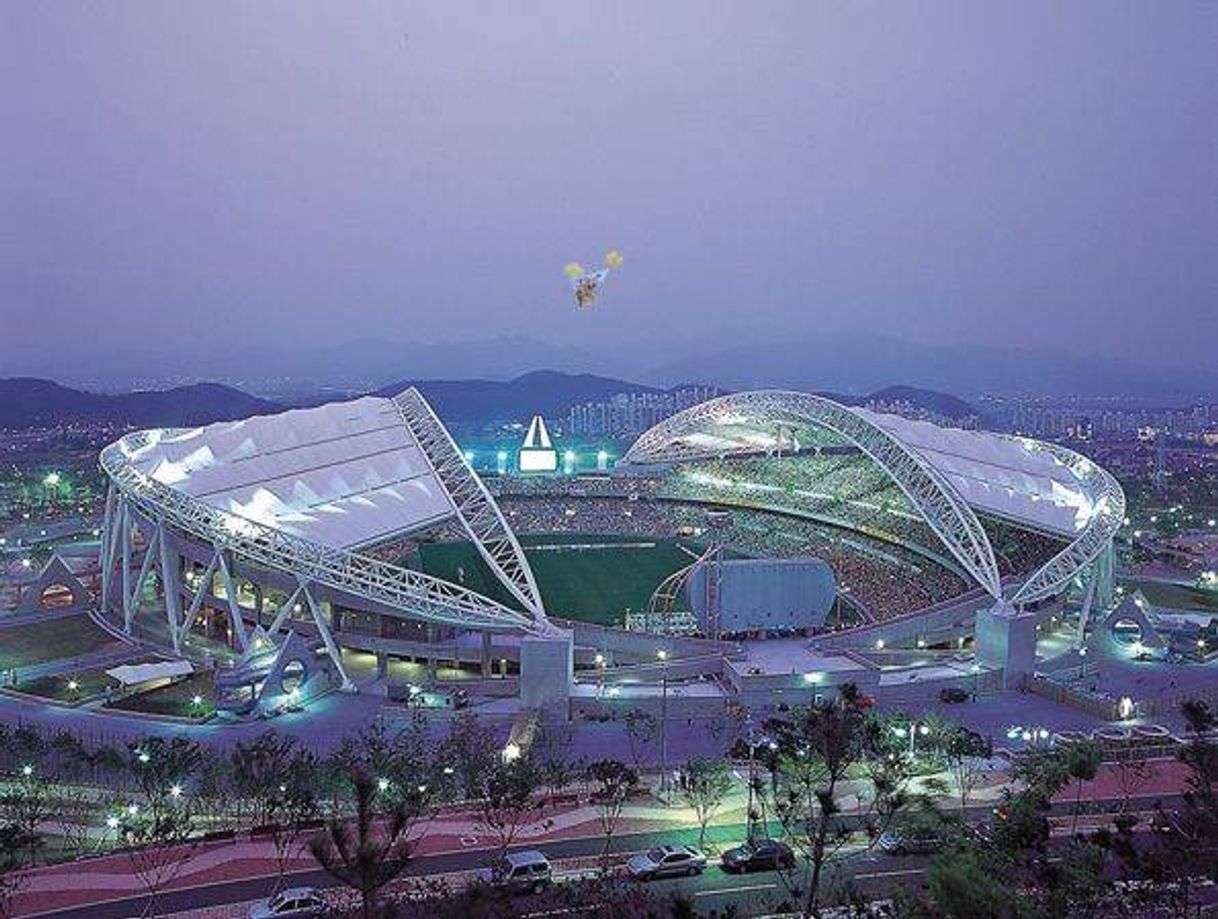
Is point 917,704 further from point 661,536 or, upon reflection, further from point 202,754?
point 661,536

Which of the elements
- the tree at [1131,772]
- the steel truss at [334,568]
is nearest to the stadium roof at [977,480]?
the tree at [1131,772]

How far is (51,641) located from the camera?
124ft

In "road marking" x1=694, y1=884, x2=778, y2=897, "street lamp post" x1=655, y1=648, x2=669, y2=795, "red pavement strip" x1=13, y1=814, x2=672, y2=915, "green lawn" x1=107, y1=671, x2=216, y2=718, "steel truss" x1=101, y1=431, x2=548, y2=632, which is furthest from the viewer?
"steel truss" x1=101, y1=431, x2=548, y2=632

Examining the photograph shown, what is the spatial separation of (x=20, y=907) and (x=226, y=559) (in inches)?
689

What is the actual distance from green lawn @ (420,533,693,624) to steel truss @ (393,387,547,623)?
2.06 m

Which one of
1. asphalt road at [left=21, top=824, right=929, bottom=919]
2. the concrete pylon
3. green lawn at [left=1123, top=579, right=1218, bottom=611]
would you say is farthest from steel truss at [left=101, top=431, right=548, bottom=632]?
green lawn at [left=1123, top=579, right=1218, bottom=611]

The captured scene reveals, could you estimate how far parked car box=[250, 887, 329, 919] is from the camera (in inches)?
716

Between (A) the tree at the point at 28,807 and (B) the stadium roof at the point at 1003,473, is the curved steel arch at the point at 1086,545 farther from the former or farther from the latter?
(A) the tree at the point at 28,807

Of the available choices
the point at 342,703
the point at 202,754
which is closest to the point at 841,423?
the point at 342,703

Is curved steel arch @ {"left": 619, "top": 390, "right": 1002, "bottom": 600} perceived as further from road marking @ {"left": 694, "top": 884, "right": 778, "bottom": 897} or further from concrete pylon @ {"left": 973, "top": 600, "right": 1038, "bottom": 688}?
road marking @ {"left": 694, "top": 884, "right": 778, "bottom": 897}

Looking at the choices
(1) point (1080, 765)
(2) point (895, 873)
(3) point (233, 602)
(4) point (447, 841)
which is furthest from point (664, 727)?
(3) point (233, 602)

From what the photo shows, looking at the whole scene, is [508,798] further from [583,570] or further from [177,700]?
[583,570]

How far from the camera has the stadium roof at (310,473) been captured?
35500 millimetres

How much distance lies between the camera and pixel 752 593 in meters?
36.9
